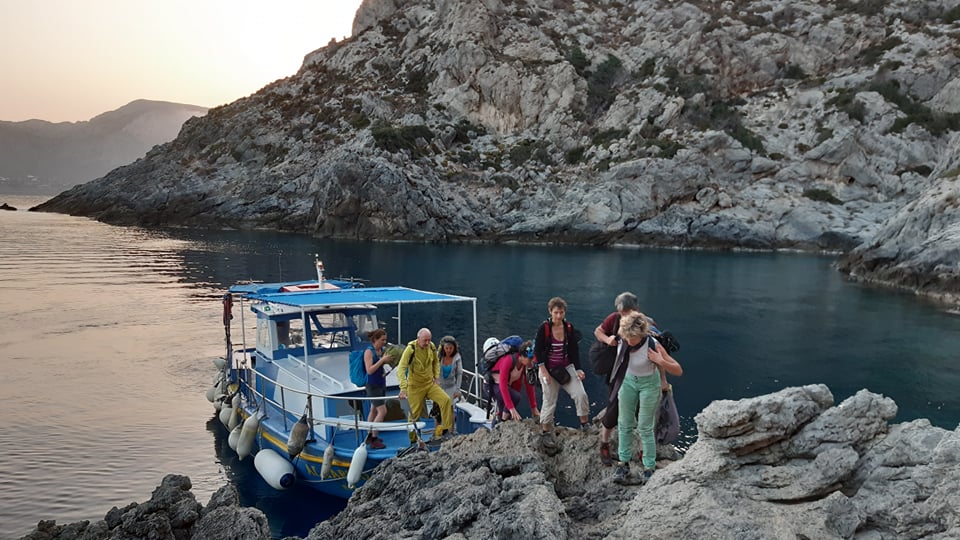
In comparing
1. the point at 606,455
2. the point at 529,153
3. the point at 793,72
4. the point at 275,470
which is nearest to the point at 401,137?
the point at 529,153

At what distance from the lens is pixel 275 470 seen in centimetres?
1302

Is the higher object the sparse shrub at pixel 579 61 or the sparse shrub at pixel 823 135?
the sparse shrub at pixel 579 61

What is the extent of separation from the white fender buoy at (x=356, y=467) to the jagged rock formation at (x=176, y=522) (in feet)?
9.83

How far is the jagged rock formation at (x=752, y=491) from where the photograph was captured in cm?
531

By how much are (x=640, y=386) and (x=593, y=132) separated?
284 ft

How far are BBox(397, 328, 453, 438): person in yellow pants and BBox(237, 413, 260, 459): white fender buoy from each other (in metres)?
5.30

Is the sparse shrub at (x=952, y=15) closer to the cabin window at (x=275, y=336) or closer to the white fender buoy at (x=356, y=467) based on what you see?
the cabin window at (x=275, y=336)

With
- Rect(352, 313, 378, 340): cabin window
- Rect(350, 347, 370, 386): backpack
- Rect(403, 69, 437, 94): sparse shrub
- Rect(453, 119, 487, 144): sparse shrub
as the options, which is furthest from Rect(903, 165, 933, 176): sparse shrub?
Rect(350, 347, 370, 386): backpack

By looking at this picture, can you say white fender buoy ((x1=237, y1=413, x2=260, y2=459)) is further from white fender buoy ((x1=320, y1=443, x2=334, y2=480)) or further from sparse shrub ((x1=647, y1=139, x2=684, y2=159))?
sparse shrub ((x1=647, y1=139, x2=684, y2=159))

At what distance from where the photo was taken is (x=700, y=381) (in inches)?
871

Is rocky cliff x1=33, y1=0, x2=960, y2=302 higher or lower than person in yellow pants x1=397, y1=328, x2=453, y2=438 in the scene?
higher

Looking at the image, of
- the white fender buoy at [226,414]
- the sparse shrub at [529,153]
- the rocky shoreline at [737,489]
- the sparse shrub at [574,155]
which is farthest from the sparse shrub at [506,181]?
the rocky shoreline at [737,489]

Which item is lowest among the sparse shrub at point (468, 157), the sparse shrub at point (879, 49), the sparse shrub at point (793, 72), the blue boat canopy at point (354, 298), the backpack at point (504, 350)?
the backpack at point (504, 350)

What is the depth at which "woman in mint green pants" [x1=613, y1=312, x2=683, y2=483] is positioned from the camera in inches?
287
